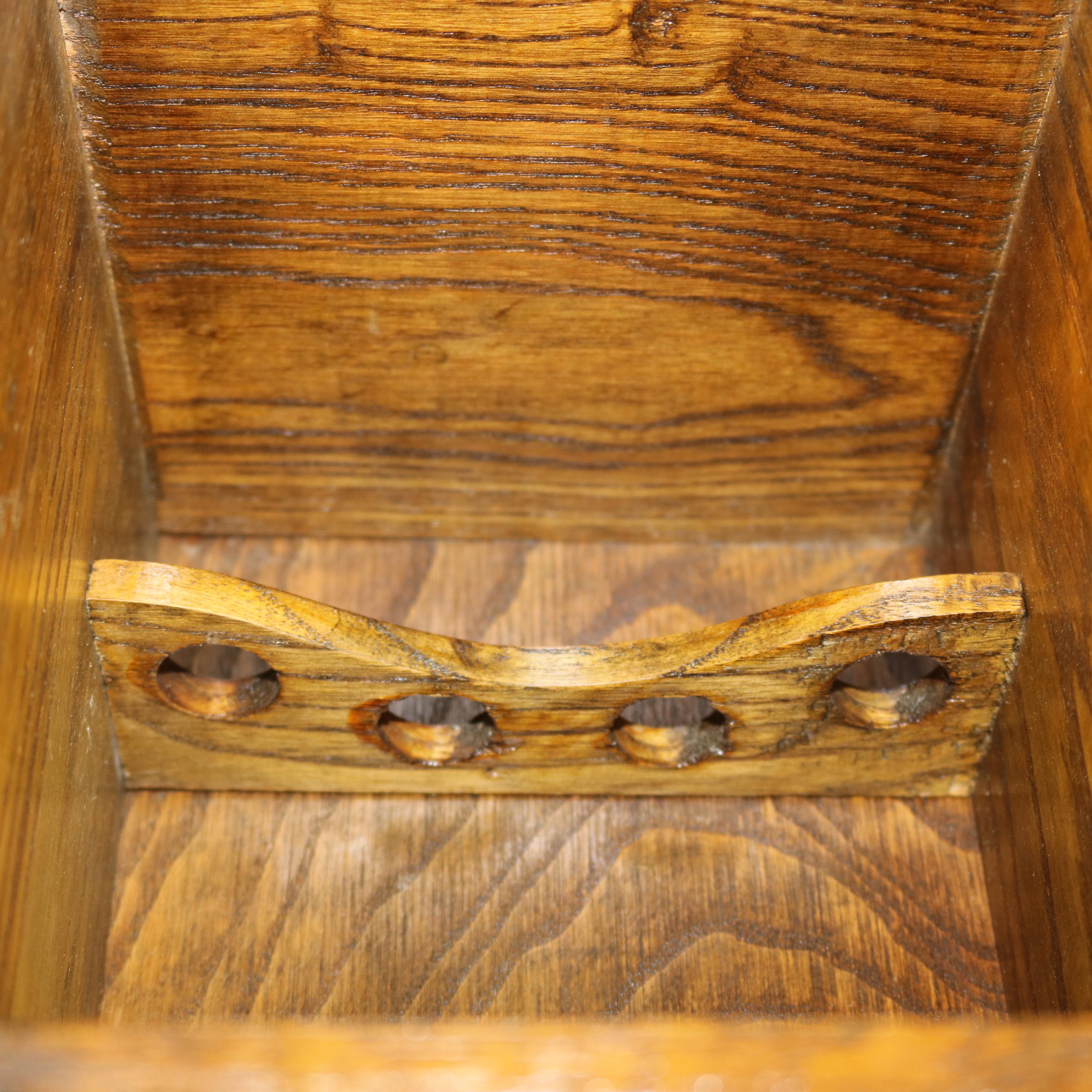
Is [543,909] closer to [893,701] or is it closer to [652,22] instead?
[893,701]

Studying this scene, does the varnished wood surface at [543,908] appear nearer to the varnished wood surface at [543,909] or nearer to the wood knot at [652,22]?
the varnished wood surface at [543,909]

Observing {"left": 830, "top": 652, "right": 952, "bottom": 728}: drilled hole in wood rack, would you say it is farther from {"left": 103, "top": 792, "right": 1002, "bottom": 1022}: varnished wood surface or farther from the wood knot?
the wood knot

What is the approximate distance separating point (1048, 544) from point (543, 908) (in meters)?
A: 0.35

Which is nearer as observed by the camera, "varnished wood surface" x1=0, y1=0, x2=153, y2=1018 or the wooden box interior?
"varnished wood surface" x1=0, y1=0, x2=153, y2=1018

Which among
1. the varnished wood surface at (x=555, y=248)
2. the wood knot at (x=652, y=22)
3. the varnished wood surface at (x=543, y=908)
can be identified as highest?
the wood knot at (x=652, y=22)

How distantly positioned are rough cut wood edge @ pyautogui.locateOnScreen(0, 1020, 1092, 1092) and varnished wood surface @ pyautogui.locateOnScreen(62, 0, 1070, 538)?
480 millimetres

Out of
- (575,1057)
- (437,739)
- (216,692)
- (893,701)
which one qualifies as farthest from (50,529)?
(893,701)

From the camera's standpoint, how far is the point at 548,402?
0.95 m

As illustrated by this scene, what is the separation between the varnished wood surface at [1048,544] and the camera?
2.40ft

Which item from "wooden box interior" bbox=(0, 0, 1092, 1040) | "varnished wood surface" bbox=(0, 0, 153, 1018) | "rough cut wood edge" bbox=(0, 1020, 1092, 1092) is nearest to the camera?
"rough cut wood edge" bbox=(0, 1020, 1092, 1092)

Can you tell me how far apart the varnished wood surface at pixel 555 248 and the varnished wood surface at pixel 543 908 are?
0.22m

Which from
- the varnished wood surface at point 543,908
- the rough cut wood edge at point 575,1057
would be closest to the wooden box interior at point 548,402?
the varnished wood surface at point 543,908

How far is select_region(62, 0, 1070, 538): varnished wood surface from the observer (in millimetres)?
787

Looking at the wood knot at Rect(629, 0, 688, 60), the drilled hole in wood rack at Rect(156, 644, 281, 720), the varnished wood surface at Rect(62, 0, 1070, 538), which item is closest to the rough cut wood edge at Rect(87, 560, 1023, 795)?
the drilled hole in wood rack at Rect(156, 644, 281, 720)
